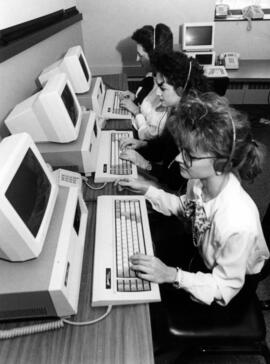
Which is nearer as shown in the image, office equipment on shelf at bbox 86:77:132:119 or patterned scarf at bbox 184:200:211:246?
patterned scarf at bbox 184:200:211:246

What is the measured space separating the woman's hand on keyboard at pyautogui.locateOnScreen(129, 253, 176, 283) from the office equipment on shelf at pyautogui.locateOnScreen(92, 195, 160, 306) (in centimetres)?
→ 2

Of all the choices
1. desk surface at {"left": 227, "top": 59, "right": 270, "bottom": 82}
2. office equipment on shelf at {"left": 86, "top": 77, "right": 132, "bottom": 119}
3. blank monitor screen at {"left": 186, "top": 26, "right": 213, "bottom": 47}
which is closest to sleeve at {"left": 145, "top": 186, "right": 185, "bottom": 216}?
office equipment on shelf at {"left": 86, "top": 77, "right": 132, "bottom": 119}

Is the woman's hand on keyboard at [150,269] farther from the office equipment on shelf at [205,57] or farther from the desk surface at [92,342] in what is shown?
the office equipment on shelf at [205,57]

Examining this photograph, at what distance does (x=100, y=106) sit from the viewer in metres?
2.02

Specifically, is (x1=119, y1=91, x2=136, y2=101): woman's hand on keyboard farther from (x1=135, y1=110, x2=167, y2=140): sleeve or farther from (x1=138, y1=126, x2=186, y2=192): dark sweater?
(x1=138, y1=126, x2=186, y2=192): dark sweater

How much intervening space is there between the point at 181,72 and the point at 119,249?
1.09 metres

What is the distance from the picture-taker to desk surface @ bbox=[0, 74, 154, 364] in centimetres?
71

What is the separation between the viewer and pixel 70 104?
135cm

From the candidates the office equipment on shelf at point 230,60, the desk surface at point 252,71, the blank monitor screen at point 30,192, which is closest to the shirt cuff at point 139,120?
the blank monitor screen at point 30,192

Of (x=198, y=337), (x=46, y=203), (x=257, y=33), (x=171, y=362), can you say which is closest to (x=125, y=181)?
(x=46, y=203)

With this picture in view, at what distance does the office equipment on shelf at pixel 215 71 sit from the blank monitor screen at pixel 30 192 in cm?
237

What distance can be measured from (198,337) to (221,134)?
2.35ft

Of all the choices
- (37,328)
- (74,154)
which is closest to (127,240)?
(37,328)

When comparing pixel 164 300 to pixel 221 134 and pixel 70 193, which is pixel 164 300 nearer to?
pixel 70 193
